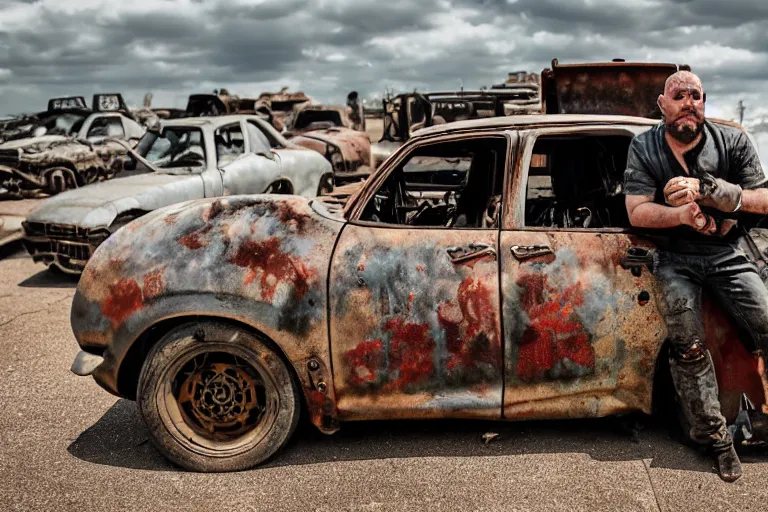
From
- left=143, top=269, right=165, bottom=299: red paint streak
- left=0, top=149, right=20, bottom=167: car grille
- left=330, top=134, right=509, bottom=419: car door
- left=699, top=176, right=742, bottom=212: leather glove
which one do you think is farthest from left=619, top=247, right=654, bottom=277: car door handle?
left=0, top=149, right=20, bottom=167: car grille

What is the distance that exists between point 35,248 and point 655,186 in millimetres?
6619

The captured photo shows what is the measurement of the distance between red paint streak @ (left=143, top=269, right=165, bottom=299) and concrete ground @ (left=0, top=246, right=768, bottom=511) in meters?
0.90

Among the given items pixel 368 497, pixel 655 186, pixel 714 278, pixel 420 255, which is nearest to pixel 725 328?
pixel 714 278

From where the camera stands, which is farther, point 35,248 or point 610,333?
point 35,248

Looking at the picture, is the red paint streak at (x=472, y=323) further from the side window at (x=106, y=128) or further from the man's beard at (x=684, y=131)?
the side window at (x=106, y=128)

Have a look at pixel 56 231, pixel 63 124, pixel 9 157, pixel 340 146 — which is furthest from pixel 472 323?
pixel 63 124

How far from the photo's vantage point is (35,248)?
25.5ft

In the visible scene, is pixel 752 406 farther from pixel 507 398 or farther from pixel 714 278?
pixel 507 398

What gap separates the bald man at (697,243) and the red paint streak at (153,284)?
2.29 meters

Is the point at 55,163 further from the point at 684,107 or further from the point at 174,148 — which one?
the point at 684,107

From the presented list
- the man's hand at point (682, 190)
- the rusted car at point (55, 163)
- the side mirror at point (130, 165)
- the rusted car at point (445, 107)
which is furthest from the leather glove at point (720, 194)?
the rusted car at point (55, 163)

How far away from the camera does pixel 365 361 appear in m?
3.48

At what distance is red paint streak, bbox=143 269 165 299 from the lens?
3527 millimetres

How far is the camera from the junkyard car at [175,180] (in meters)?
7.52
